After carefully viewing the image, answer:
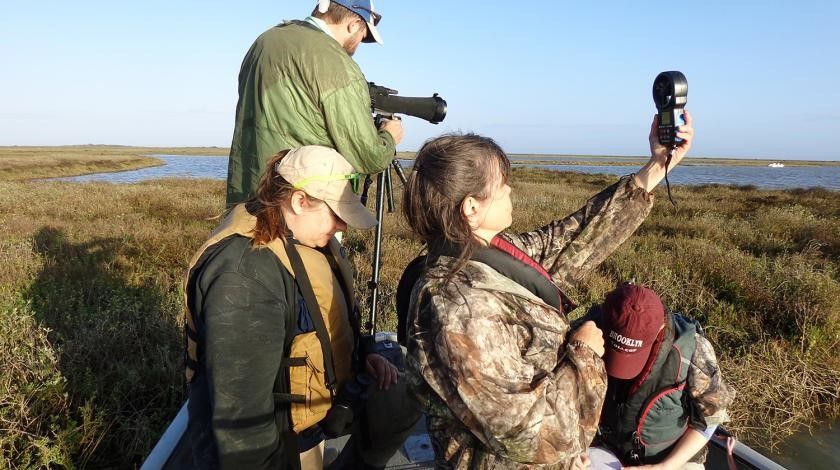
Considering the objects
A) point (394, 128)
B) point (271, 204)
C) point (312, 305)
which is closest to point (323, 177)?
point (271, 204)

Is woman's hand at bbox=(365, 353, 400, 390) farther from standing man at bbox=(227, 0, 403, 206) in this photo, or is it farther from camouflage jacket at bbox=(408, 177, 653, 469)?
standing man at bbox=(227, 0, 403, 206)

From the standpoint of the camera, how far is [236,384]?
164 cm

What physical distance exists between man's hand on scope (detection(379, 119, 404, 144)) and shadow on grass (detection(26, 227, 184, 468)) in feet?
7.76

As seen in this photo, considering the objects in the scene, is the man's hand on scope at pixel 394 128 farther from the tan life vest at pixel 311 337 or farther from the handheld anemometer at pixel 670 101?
the handheld anemometer at pixel 670 101

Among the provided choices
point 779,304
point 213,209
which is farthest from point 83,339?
point 213,209

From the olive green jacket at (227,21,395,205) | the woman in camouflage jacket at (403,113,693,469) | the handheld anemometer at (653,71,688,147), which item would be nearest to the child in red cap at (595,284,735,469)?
the woman in camouflage jacket at (403,113,693,469)

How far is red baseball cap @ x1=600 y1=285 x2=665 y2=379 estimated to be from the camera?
1.87 meters

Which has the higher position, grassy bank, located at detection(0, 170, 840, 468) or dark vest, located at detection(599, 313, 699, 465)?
dark vest, located at detection(599, 313, 699, 465)

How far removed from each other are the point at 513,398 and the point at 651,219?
11.2 meters

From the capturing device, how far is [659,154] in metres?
2.03

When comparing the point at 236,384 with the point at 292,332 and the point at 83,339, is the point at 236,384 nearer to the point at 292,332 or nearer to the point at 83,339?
the point at 292,332

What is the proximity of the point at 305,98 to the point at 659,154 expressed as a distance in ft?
5.50

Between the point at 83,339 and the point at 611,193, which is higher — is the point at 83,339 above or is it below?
below

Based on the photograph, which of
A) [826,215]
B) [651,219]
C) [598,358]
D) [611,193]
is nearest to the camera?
[598,358]
